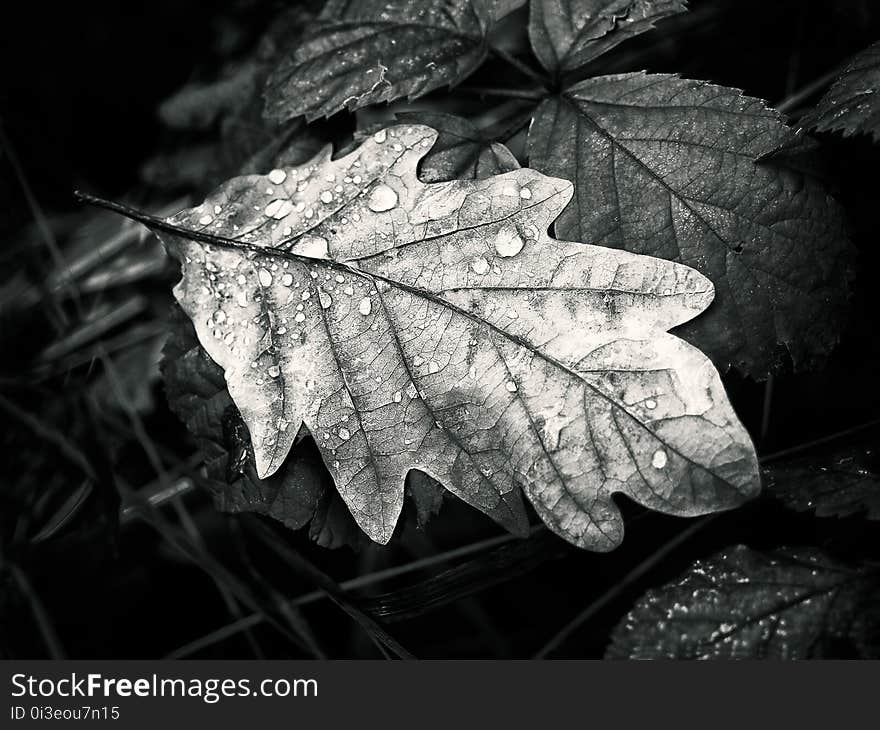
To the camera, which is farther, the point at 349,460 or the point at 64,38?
the point at 64,38

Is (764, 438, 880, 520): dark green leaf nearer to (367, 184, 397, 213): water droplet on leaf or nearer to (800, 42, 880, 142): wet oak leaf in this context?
(800, 42, 880, 142): wet oak leaf

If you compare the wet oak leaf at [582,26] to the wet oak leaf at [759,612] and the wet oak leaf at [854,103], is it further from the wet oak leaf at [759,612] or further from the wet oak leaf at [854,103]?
the wet oak leaf at [759,612]

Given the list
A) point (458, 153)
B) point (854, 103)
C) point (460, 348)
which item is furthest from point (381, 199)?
point (854, 103)

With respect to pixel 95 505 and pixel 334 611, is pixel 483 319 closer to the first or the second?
pixel 334 611

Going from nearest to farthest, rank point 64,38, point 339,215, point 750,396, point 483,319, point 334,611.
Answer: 1. point 483,319
2. point 339,215
3. point 750,396
4. point 334,611
5. point 64,38

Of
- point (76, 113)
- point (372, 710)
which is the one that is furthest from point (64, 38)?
point (372, 710)

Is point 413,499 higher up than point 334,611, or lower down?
higher up

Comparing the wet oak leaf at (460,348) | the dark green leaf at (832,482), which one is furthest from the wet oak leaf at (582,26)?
the dark green leaf at (832,482)
